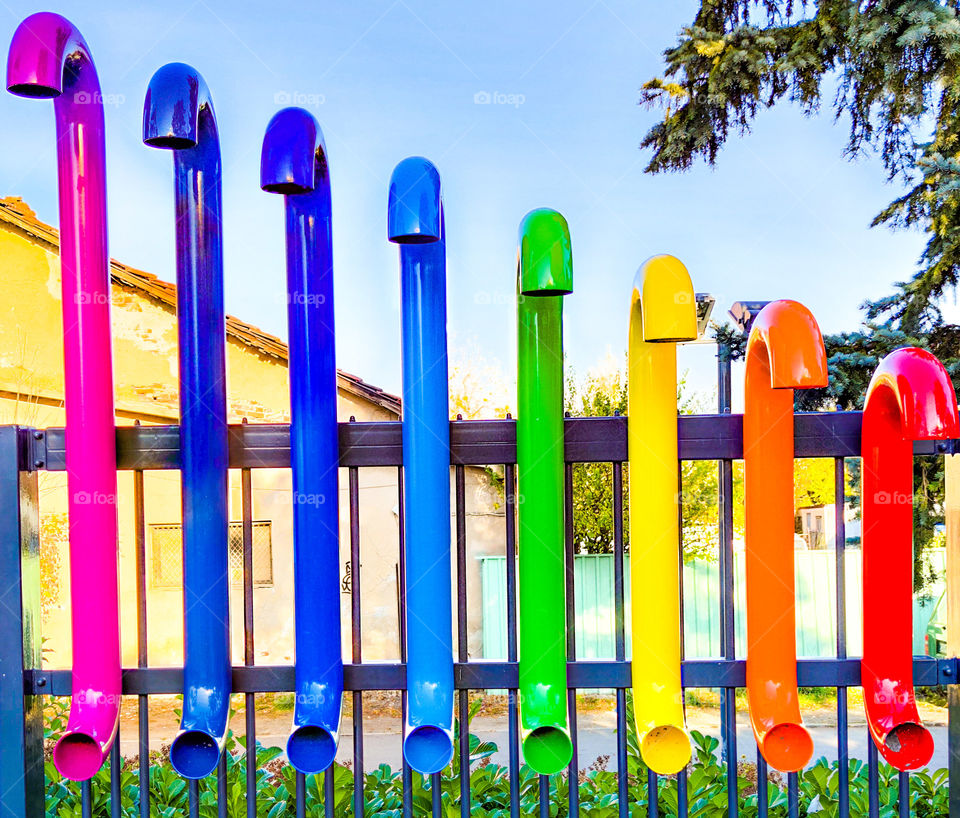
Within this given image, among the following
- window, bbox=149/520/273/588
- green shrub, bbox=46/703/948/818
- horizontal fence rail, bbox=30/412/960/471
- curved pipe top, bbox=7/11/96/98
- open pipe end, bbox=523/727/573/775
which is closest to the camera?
curved pipe top, bbox=7/11/96/98

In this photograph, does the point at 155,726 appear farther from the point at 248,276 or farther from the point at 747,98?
the point at 747,98

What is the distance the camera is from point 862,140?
7.30 m

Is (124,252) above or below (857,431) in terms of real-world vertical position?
above

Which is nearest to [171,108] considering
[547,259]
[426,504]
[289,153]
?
[289,153]

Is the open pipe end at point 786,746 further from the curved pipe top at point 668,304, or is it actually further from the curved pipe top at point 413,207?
the curved pipe top at point 413,207

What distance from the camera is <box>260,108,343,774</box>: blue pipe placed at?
6.56 ft

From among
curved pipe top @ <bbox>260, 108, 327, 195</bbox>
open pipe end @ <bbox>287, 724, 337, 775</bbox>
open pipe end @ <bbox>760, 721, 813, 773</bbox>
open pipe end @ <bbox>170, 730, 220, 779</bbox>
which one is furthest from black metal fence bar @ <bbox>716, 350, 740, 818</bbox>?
open pipe end @ <bbox>170, 730, 220, 779</bbox>

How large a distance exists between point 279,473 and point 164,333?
7.09 feet

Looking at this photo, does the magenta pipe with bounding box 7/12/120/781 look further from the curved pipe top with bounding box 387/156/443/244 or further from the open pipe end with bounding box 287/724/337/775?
the curved pipe top with bounding box 387/156/443/244

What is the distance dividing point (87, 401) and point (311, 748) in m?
0.98

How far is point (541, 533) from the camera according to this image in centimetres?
199

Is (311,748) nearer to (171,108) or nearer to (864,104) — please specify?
(171,108)

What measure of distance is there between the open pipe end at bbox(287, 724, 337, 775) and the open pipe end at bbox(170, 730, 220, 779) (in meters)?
0.19

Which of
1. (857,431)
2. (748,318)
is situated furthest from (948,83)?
(857,431)
